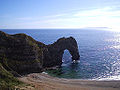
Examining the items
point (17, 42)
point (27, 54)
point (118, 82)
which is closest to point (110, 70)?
point (118, 82)

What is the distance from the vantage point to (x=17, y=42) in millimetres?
60438

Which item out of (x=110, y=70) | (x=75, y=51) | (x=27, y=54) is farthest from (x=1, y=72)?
(x=75, y=51)

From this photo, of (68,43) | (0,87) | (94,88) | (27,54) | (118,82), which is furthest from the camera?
(68,43)

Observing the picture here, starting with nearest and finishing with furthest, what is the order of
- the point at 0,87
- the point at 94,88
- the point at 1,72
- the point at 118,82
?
1. the point at 0,87
2. the point at 1,72
3. the point at 94,88
4. the point at 118,82

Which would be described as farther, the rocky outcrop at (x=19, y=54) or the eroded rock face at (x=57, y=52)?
the eroded rock face at (x=57, y=52)

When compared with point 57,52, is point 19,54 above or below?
above

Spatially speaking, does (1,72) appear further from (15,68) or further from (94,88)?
(94,88)

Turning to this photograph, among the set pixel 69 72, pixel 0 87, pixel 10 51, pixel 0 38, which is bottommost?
pixel 69 72

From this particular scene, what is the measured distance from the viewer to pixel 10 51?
58625mm

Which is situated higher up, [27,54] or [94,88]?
[27,54]

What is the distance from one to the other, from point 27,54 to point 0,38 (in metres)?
13.1

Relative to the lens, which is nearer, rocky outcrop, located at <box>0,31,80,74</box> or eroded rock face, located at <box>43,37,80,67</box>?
rocky outcrop, located at <box>0,31,80,74</box>

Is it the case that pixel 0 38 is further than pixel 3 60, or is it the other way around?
pixel 0 38

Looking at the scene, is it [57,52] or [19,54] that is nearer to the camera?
[19,54]
